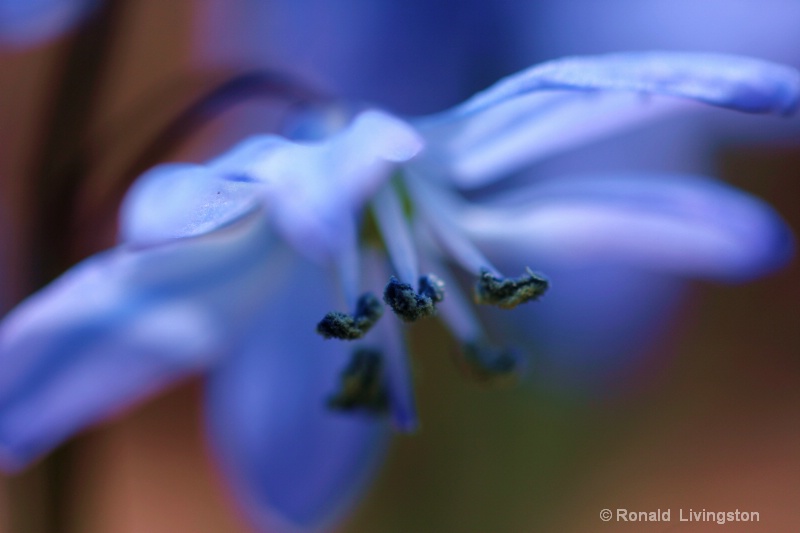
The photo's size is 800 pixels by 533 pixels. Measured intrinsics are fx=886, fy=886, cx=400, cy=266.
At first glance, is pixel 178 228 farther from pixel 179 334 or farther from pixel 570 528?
pixel 570 528

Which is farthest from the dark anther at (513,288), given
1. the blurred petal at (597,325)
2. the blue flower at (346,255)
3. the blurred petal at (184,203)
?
the blurred petal at (597,325)

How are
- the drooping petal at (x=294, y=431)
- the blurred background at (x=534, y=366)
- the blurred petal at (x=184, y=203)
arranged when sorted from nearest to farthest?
the blurred petal at (x=184, y=203) < the drooping petal at (x=294, y=431) < the blurred background at (x=534, y=366)

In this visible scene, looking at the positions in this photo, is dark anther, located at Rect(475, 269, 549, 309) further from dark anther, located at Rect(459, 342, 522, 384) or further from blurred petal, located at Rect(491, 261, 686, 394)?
blurred petal, located at Rect(491, 261, 686, 394)

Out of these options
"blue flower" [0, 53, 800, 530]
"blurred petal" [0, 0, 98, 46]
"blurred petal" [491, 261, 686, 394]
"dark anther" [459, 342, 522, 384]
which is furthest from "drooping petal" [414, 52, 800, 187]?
"blurred petal" [491, 261, 686, 394]

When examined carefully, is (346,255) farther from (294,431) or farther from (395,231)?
(294,431)

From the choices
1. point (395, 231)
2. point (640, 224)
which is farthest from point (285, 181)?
point (640, 224)

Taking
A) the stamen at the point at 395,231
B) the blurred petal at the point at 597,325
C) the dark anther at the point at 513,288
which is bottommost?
the dark anther at the point at 513,288

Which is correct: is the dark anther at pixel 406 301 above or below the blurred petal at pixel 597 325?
below

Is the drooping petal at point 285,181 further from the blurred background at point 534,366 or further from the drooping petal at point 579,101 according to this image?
the blurred background at point 534,366
